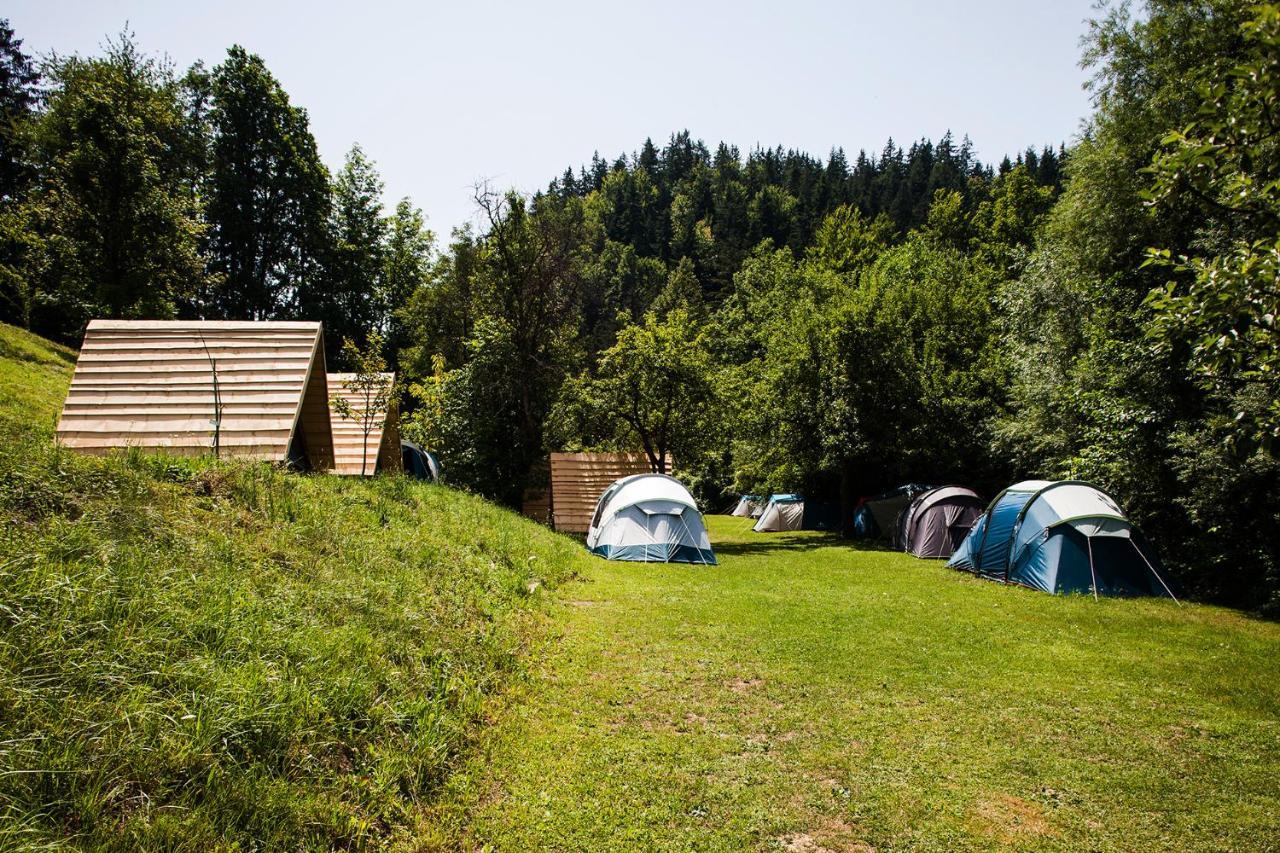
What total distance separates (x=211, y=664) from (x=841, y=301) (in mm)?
24455

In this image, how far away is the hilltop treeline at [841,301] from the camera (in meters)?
9.59

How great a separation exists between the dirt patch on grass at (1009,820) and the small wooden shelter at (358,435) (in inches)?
473

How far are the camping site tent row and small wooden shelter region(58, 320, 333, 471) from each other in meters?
14.6

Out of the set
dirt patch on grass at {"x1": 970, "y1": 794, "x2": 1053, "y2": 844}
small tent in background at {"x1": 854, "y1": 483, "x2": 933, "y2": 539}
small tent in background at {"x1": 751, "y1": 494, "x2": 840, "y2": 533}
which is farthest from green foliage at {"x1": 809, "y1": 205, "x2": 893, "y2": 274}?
dirt patch on grass at {"x1": 970, "y1": 794, "x2": 1053, "y2": 844}

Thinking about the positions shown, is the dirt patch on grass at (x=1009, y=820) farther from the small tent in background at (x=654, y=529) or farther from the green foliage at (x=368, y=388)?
the green foliage at (x=368, y=388)

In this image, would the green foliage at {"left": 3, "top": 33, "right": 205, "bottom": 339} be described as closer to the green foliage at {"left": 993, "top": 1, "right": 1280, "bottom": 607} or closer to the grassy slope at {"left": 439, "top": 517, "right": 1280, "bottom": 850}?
the grassy slope at {"left": 439, "top": 517, "right": 1280, "bottom": 850}

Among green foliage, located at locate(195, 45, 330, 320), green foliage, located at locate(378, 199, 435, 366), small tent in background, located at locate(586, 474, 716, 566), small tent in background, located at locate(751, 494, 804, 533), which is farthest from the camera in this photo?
green foliage, located at locate(378, 199, 435, 366)

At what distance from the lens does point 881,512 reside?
23.6 meters

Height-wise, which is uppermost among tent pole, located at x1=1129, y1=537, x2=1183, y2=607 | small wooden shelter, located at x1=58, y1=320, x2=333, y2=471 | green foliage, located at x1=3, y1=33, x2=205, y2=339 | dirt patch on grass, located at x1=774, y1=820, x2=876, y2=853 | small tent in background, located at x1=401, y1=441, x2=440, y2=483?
green foliage, located at x1=3, y1=33, x2=205, y2=339

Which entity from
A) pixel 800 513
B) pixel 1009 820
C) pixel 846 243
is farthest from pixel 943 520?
pixel 846 243

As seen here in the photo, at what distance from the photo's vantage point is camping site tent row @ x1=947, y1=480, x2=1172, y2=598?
11.8 metres

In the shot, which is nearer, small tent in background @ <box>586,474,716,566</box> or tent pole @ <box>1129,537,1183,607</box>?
tent pole @ <box>1129,537,1183,607</box>

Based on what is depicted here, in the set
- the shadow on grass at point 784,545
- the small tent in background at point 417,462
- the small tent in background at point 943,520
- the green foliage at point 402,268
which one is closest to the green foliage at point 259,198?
the green foliage at point 402,268

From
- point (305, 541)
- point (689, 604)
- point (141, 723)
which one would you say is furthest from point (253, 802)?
point (689, 604)
